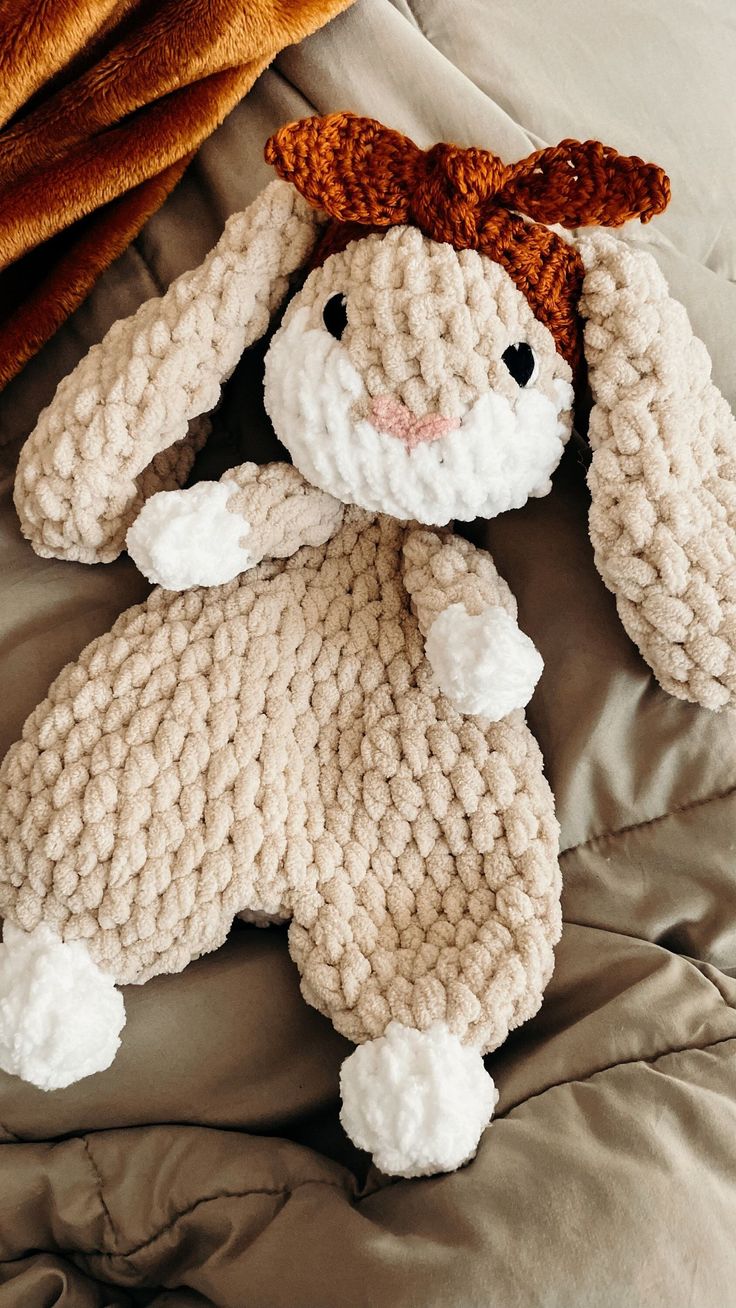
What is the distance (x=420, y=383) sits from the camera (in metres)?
0.57

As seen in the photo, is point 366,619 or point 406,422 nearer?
point 406,422

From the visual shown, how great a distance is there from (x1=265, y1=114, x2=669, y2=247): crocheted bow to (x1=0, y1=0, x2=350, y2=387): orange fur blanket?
Result: 0.15 m

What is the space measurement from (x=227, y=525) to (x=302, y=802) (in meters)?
0.18

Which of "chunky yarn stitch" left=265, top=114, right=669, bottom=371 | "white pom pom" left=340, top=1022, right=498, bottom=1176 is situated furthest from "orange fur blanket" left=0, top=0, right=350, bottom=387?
"white pom pom" left=340, top=1022, right=498, bottom=1176

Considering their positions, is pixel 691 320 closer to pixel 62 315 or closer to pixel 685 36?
pixel 685 36

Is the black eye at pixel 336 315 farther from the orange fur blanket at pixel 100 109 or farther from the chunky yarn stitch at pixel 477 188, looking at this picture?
the orange fur blanket at pixel 100 109

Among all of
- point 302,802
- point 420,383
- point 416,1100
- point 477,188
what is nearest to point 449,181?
point 477,188

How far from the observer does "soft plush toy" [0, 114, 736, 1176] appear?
0.57 meters

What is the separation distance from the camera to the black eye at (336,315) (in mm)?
595

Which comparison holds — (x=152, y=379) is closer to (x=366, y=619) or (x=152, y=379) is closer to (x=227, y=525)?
(x=227, y=525)

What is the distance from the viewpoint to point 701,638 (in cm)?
59

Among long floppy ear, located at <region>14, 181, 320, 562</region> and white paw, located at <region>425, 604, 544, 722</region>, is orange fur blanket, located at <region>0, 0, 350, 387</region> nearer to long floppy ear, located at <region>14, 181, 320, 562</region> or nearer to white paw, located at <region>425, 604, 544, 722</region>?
long floppy ear, located at <region>14, 181, 320, 562</region>

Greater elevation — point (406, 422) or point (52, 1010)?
point (406, 422)

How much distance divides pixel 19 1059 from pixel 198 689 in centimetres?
24
